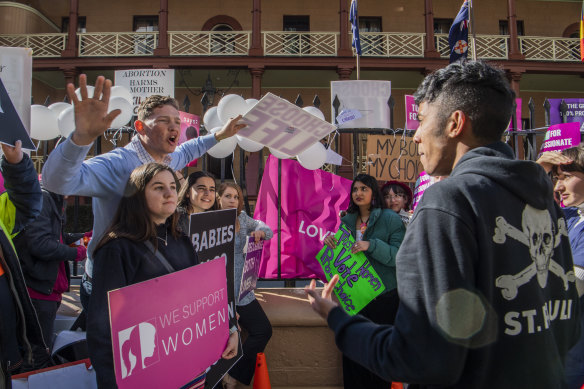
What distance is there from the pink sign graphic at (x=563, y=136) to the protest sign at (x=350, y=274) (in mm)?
2610

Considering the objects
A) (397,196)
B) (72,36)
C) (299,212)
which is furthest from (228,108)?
(72,36)

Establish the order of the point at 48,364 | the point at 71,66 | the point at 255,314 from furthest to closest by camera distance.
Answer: the point at 71,66
the point at 255,314
the point at 48,364

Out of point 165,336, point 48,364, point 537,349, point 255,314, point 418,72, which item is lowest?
point 48,364

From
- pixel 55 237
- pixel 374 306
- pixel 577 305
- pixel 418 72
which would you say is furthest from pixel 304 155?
pixel 418 72

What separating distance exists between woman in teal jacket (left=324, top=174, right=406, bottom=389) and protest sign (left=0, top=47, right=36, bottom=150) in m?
2.14

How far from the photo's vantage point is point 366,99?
4.02 m

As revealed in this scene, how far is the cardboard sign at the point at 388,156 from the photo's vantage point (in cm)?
412

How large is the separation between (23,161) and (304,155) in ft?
8.31

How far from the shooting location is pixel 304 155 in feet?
13.0

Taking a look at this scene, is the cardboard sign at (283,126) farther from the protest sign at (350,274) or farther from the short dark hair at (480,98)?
the short dark hair at (480,98)

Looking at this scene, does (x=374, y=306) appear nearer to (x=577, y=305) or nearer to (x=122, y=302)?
(x=577, y=305)

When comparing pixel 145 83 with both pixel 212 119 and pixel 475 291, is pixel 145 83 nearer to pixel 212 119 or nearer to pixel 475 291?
pixel 212 119

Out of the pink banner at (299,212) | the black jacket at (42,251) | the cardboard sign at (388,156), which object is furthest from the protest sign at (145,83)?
the black jacket at (42,251)

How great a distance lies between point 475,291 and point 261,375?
→ 2267 millimetres
